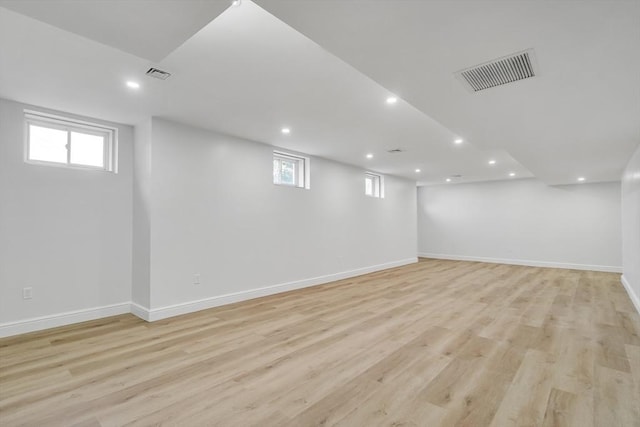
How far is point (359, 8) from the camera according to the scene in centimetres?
147

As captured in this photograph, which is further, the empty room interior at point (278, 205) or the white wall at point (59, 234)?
the white wall at point (59, 234)

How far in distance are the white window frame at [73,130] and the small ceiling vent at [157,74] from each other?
187 centimetres

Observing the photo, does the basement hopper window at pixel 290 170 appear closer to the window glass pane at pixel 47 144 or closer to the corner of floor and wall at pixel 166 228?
the corner of floor and wall at pixel 166 228

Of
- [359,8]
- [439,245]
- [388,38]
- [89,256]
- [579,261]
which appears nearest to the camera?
[359,8]

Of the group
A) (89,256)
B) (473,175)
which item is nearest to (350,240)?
(473,175)

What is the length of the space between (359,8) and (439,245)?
34.6 feet

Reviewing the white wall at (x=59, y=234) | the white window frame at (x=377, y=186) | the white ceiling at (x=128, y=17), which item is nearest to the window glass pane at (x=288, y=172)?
the white wall at (x=59, y=234)

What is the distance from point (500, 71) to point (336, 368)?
268cm

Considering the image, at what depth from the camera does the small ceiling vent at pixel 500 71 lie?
6.57 ft

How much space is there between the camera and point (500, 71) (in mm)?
2168

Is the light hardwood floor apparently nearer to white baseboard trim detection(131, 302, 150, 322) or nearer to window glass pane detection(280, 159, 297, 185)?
white baseboard trim detection(131, 302, 150, 322)

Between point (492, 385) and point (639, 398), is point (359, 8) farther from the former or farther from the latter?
point (639, 398)

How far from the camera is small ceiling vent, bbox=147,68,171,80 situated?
2645 millimetres

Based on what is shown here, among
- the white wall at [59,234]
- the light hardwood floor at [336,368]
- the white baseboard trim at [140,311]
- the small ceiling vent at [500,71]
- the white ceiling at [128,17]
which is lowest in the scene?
the light hardwood floor at [336,368]
